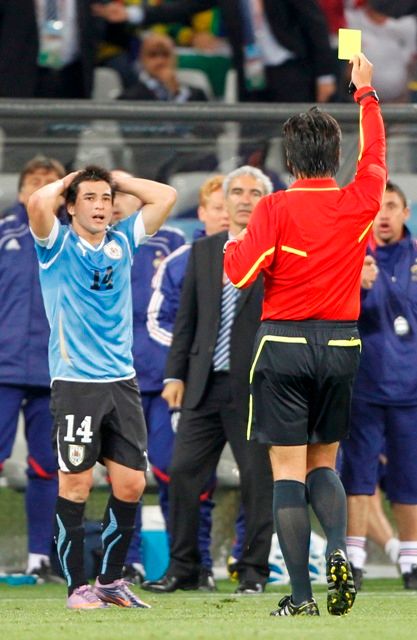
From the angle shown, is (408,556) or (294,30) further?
(294,30)

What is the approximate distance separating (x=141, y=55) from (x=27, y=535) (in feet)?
13.3

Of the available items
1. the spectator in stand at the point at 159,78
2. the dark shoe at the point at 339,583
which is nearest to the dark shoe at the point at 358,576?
the dark shoe at the point at 339,583

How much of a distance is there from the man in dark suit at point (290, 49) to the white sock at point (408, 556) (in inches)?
159

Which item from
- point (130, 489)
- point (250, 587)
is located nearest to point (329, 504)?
point (130, 489)

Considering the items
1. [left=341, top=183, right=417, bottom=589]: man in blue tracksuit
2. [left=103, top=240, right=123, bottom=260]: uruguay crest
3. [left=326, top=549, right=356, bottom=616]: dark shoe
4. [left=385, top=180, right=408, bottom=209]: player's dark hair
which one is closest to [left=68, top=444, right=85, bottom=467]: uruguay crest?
[left=103, top=240, right=123, bottom=260]: uruguay crest

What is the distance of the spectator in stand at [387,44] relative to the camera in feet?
40.0

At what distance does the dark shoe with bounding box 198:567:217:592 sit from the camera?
837 cm

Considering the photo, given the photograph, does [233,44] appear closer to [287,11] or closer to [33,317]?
[287,11]

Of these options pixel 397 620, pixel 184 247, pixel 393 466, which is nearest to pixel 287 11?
pixel 184 247

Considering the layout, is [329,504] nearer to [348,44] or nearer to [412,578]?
[348,44]

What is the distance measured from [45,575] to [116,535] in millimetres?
2207

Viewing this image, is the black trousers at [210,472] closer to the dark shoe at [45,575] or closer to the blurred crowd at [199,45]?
the dark shoe at [45,575]

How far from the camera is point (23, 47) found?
11250 mm

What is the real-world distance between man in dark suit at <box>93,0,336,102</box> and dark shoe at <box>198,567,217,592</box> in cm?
431
